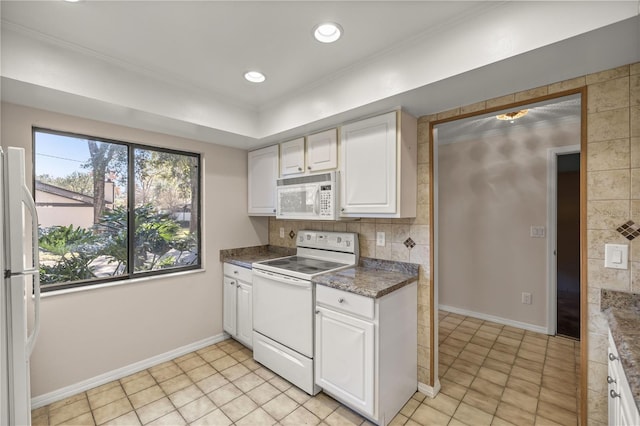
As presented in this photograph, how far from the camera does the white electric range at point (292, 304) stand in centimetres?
217

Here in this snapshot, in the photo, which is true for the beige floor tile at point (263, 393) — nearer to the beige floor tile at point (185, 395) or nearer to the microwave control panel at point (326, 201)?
the beige floor tile at point (185, 395)

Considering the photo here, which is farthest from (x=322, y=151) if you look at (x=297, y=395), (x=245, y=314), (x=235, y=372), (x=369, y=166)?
(x=235, y=372)

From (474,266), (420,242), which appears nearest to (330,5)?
(420,242)

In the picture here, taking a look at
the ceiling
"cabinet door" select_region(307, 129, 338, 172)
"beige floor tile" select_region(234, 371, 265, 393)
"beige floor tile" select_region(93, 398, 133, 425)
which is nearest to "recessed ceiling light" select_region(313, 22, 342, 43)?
the ceiling

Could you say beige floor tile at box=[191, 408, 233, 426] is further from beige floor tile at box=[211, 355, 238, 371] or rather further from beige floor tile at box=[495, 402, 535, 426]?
beige floor tile at box=[495, 402, 535, 426]

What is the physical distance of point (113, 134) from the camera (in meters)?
2.40

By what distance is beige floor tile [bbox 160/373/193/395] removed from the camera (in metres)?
2.25

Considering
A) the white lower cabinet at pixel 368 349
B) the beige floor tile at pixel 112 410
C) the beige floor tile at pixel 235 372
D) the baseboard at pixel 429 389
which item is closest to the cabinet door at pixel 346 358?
the white lower cabinet at pixel 368 349

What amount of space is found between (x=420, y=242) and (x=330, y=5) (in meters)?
1.67

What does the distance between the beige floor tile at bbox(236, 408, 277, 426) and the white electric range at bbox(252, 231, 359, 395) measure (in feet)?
1.12

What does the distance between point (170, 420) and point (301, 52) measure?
2614 millimetres

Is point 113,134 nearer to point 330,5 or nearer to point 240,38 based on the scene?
point 240,38

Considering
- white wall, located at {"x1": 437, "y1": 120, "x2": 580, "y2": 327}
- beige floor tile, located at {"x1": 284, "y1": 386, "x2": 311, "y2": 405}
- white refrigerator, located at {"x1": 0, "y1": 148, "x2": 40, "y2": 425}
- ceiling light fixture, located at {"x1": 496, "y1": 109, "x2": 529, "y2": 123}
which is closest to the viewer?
white refrigerator, located at {"x1": 0, "y1": 148, "x2": 40, "y2": 425}

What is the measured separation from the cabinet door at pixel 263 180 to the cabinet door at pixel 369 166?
3.11 feet
